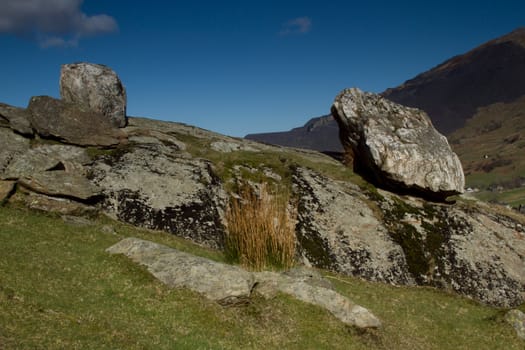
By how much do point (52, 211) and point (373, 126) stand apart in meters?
23.1

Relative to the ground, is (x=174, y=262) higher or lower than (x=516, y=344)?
higher

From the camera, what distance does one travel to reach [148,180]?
93.0ft

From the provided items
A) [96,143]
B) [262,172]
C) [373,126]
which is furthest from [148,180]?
[373,126]

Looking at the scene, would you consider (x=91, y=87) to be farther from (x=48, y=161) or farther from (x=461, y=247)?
(x=461, y=247)

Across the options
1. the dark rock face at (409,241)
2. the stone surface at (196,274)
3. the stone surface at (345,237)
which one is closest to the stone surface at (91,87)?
the dark rock face at (409,241)

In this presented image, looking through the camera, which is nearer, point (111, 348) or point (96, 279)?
point (111, 348)

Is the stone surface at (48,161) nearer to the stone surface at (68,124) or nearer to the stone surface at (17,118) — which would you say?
the stone surface at (68,124)

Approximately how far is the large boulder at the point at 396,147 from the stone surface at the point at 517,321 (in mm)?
12116

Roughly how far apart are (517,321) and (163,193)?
20470mm

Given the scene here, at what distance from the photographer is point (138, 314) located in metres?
14.3

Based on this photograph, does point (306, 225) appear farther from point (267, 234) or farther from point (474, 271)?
point (474, 271)

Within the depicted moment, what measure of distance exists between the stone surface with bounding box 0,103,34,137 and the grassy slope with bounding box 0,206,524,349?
8842mm

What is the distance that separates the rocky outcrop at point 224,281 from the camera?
1672 centimetres

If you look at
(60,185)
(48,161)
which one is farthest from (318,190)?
(48,161)
